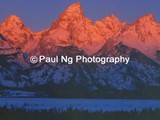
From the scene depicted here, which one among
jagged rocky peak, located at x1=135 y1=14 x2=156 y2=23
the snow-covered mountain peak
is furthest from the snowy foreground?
jagged rocky peak, located at x1=135 y1=14 x2=156 y2=23

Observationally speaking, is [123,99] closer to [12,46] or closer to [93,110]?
[93,110]

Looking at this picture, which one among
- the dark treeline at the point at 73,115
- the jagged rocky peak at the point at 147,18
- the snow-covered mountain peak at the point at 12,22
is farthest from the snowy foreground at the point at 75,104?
the jagged rocky peak at the point at 147,18

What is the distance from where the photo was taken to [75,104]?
6.94 metres

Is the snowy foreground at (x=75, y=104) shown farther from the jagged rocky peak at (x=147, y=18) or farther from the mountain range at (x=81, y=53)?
the jagged rocky peak at (x=147, y=18)

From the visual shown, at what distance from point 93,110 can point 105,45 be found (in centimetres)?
83

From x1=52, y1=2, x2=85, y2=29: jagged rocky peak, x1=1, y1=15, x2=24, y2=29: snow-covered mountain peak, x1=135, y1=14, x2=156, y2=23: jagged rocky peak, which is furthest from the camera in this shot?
x1=135, y1=14, x2=156, y2=23: jagged rocky peak

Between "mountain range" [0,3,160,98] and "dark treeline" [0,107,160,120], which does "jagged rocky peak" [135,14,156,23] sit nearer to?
"mountain range" [0,3,160,98]

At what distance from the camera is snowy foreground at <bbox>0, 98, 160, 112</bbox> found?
6.94 metres

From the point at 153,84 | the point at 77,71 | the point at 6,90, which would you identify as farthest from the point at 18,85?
the point at 153,84

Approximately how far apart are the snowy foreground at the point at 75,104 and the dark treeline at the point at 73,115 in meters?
0.05

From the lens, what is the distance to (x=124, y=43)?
7.43 metres

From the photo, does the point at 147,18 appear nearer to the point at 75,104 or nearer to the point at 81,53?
the point at 81,53

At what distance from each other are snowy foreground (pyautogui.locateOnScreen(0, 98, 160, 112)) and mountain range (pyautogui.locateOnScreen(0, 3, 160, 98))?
0.09 metres

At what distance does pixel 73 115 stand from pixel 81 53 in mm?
781
